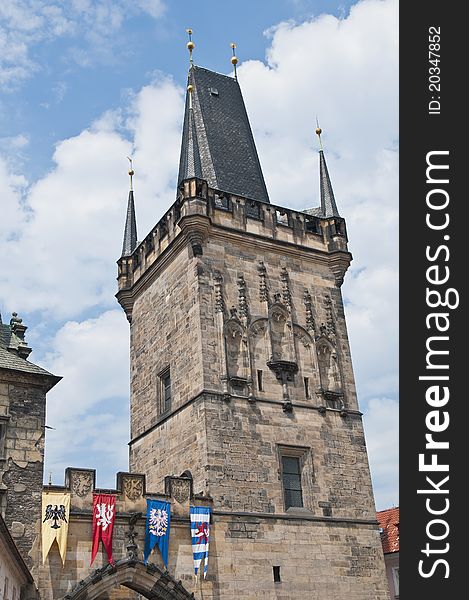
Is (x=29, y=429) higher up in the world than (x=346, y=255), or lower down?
lower down

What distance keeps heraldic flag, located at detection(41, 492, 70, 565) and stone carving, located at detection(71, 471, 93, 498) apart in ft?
1.52

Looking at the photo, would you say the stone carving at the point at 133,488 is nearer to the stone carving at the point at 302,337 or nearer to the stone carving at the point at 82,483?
the stone carving at the point at 82,483

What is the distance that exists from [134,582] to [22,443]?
3.63 metres

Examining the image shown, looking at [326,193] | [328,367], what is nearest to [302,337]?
[328,367]

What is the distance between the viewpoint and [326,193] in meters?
22.9

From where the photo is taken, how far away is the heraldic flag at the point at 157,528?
1556 centimetres

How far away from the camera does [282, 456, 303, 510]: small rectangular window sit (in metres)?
17.9

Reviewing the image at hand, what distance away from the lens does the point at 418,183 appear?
9414 mm

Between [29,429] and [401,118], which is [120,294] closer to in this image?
[29,429]

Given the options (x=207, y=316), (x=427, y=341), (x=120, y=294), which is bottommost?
(x=427, y=341)

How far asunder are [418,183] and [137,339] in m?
13.9

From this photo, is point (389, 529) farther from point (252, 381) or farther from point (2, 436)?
point (2, 436)

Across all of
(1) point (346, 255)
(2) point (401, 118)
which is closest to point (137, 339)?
(1) point (346, 255)

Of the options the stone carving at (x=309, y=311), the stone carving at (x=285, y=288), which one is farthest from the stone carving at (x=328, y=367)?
the stone carving at (x=285, y=288)
